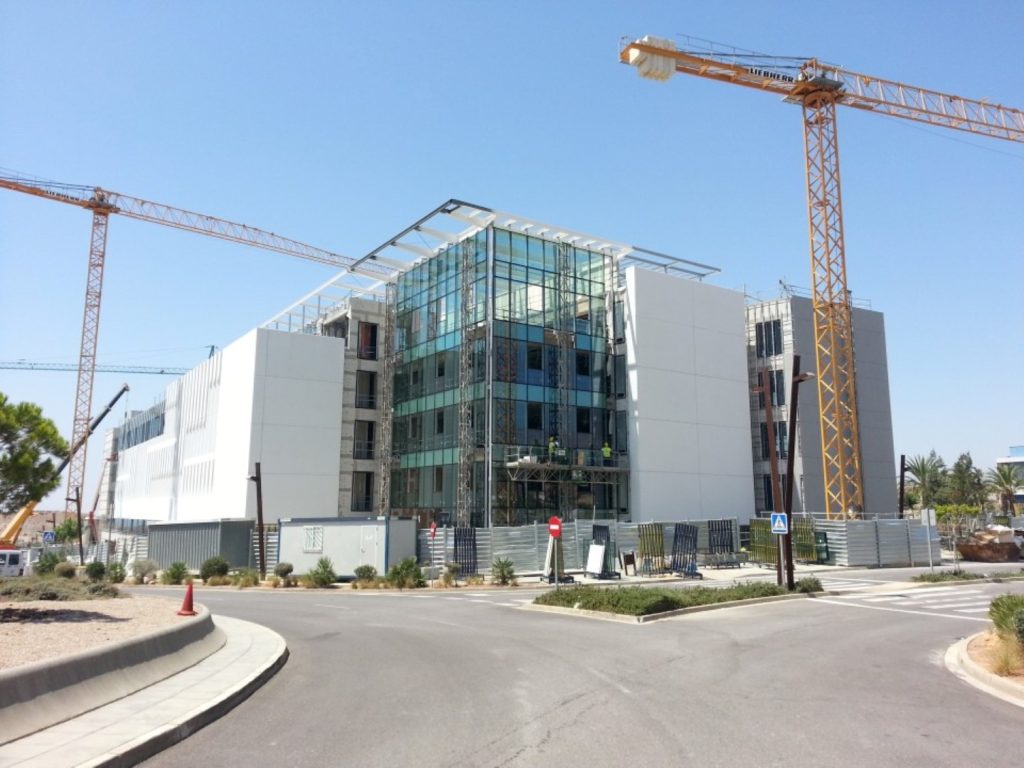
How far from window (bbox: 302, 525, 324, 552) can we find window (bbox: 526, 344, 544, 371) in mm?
17199

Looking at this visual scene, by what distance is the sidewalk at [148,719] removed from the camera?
6.85 m

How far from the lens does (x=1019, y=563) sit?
39406mm

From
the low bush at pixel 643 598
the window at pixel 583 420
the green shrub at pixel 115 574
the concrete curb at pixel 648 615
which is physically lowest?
the green shrub at pixel 115 574

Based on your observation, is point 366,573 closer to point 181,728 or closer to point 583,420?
point 583,420

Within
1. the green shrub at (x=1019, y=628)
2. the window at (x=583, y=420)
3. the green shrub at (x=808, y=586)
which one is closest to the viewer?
the green shrub at (x=1019, y=628)

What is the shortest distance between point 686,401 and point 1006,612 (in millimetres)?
38026

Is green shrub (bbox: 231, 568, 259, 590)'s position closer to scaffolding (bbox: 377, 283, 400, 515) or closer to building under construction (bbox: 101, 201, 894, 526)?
building under construction (bbox: 101, 201, 894, 526)

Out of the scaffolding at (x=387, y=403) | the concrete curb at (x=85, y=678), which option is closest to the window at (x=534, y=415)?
the scaffolding at (x=387, y=403)

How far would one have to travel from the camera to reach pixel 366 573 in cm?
3164

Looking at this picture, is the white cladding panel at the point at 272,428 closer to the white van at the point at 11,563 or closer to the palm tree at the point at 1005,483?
the white van at the point at 11,563

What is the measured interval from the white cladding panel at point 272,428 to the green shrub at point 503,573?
2354cm

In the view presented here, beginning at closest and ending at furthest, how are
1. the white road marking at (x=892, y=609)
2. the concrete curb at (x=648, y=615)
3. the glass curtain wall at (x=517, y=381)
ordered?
the concrete curb at (x=648, y=615)
the white road marking at (x=892, y=609)
the glass curtain wall at (x=517, y=381)

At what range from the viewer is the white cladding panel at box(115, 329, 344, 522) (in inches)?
1956

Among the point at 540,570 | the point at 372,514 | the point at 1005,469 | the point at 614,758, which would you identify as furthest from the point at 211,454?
the point at 1005,469
